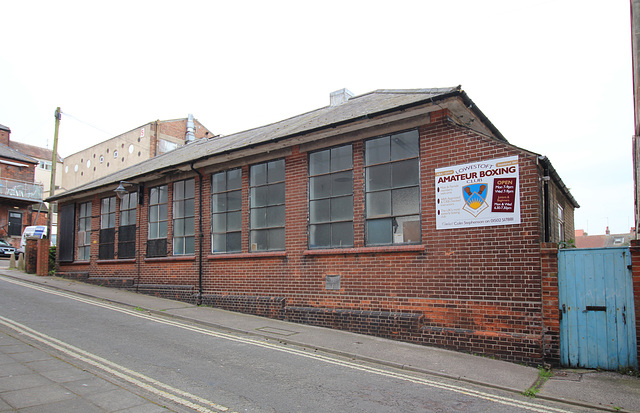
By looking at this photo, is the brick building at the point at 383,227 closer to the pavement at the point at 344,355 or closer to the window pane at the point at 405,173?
the window pane at the point at 405,173

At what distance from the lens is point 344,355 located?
7.84 m

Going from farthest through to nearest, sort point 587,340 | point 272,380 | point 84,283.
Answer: point 84,283 → point 587,340 → point 272,380

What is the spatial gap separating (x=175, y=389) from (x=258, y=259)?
6.25m

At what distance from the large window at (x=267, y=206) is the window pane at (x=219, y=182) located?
3.73ft

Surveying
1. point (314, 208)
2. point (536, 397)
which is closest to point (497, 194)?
point (536, 397)

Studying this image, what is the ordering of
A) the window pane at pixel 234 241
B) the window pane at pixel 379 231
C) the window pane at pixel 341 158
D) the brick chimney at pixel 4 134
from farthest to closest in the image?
the brick chimney at pixel 4 134, the window pane at pixel 234 241, the window pane at pixel 341 158, the window pane at pixel 379 231

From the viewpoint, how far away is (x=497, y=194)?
801cm

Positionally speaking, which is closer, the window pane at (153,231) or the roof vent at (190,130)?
the window pane at (153,231)

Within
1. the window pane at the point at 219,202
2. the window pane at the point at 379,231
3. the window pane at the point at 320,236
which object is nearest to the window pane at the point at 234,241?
the window pane at the point at 219,202

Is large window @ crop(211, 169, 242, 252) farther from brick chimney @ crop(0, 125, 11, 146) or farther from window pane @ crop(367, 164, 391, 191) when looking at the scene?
brick chimney @ crop(0, 125, 11, 146)

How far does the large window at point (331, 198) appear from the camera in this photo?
10.3 metres

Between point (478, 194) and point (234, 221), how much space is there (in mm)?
7059

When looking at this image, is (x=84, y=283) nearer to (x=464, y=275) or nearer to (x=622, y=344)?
(x=464, y=275)

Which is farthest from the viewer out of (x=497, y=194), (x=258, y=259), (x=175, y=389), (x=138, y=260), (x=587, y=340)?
(x=138, y=260)
